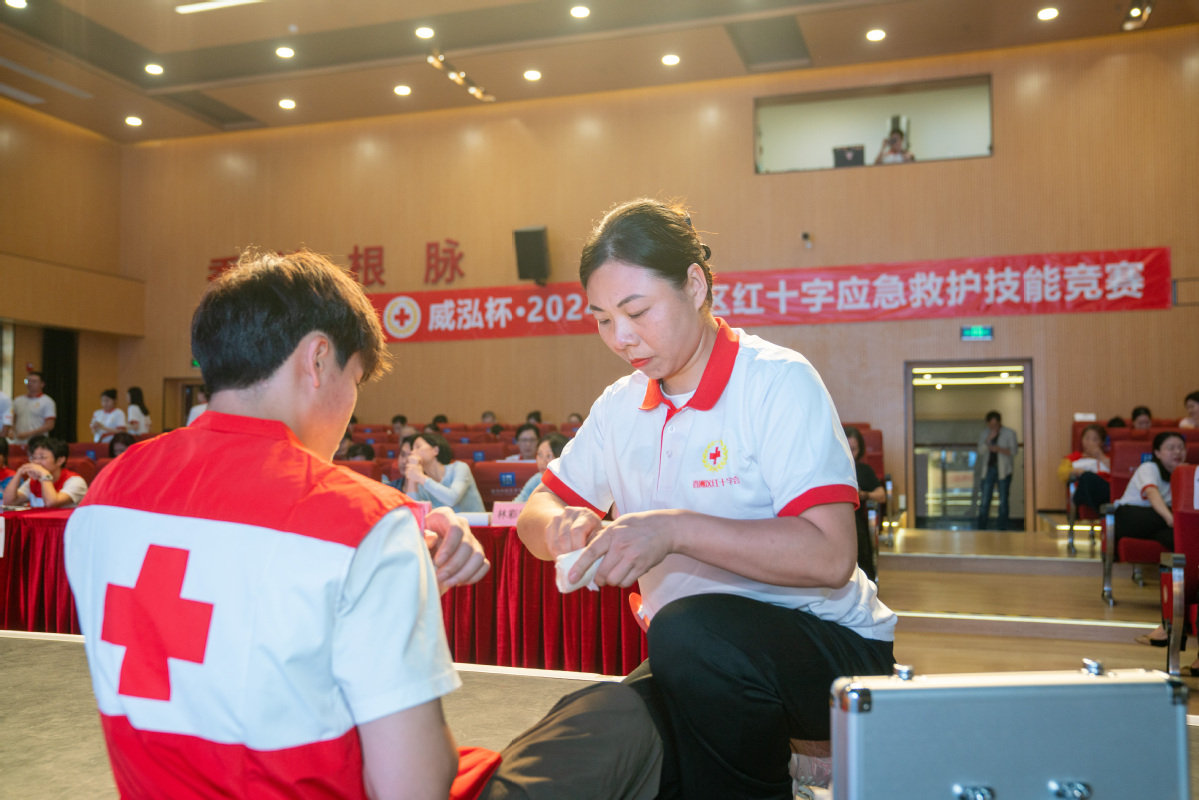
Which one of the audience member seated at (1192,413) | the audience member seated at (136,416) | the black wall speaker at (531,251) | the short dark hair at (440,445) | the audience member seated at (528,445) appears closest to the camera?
the short dark hair at (440,445)

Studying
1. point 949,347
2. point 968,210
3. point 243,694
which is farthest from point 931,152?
point 243,694

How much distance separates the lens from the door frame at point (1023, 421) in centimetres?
866

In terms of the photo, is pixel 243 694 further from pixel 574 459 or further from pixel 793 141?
pixel 793 141

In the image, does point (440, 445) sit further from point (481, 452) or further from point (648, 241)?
point (648, 241)

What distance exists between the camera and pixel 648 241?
1341 mm

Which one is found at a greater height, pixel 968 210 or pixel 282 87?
pixel 282 87

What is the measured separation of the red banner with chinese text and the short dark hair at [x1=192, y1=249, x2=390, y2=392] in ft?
22.8

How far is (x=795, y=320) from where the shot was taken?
9.35 meters

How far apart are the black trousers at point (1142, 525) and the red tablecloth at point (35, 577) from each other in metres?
5.60

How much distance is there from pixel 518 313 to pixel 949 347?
16.6 ft

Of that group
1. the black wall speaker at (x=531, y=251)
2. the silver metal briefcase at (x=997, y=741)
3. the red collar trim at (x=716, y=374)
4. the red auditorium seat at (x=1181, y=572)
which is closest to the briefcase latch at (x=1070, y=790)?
the silver metal briefcase at (x=997, y=741)

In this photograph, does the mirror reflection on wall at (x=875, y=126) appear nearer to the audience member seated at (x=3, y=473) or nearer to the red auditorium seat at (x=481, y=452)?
the red auditorium seat at (x=481, y=452)

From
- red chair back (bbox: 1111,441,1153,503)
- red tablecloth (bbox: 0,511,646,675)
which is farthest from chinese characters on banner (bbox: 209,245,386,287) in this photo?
red chair back (bbox: 1111,441,1153,503)

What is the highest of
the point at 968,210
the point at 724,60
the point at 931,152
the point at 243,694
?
the point at 724,60
